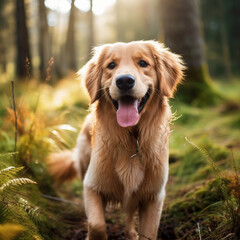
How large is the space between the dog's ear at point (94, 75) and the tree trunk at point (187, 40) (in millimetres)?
4735

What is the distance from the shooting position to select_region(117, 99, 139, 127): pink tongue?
107 inches

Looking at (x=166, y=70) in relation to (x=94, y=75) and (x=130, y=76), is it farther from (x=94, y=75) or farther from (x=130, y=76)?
(x=94, y=75)

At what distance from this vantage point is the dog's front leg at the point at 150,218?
9.02ft

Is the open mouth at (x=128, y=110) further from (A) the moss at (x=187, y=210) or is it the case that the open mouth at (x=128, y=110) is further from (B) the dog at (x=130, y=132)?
(A) the moss at (x=187, y=210)

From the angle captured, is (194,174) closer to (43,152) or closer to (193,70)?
(43,152)

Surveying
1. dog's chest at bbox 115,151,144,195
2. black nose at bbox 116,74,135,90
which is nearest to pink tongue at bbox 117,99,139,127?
black nose at bbox 116,74,135,90

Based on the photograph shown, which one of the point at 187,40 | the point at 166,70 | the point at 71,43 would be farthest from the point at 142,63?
the point at 71,43

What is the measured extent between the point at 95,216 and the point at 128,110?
0.97m

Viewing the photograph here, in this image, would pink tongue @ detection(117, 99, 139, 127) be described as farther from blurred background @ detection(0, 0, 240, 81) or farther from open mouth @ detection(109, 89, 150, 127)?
blurred background @ detection(0, 0, 240, 81)

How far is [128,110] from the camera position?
274 centimetres

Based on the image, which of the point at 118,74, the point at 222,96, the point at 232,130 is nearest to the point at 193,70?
the point at 222,96

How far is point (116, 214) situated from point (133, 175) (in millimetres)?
1229

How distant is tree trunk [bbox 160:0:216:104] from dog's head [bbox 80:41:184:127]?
4603mm

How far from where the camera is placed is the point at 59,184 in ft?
13.5
